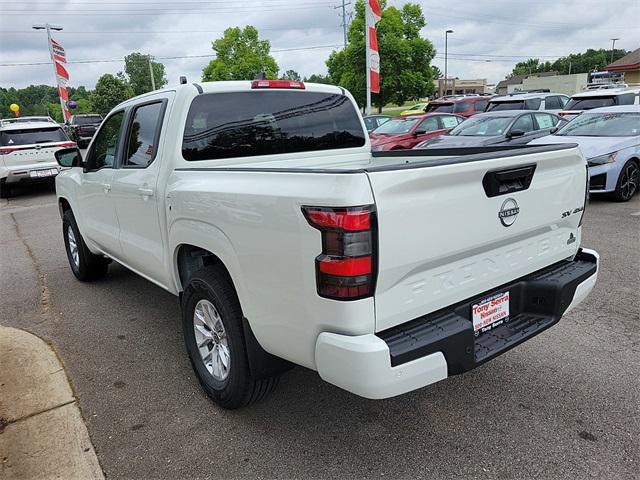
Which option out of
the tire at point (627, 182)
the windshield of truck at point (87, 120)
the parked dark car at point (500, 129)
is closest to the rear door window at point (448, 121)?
the parked dark car at point (500, 129)

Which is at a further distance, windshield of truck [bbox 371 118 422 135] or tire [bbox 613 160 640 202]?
windshield of truck [bbox 371 118 422 135]

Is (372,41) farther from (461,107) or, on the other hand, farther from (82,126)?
(82,126)

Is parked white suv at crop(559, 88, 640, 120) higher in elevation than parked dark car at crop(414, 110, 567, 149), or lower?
higher

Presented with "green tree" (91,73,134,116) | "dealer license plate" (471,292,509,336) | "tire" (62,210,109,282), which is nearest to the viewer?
"dealer license plate" (471,292,509,336)

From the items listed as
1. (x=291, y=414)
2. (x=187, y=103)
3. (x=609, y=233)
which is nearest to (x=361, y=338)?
(x=291, y=414)

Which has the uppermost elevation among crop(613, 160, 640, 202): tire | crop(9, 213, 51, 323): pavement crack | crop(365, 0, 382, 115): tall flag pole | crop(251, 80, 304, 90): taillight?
crop(365, 0, 382, 115): tall flag pole

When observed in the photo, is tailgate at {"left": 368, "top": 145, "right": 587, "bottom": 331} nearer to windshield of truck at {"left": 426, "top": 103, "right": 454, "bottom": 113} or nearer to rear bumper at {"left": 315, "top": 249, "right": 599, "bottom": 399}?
rear bumper at {"left": 315, "top": 249, "right": 599, "bottom": 399}

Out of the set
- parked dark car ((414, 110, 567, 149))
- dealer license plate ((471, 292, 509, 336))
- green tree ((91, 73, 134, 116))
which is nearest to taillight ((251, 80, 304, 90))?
dealer license plate ((471, 292, 509, 336))

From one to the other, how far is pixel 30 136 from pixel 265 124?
39.3ft

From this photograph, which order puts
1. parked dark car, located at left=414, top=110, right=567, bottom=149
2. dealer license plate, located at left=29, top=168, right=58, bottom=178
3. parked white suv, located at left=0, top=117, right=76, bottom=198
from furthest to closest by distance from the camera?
1. dealer license plate, located at left=29, top=168, right=58, bottom=178
2. parked white suv, located at left=0, top=117, right=76, bottom=198
3. parked dark car, located at left=414, top=110, right=567, bottom=149

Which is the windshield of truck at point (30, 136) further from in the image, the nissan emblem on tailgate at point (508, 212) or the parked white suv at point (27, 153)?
the nissan emblem on tailgate at point (508, 212)

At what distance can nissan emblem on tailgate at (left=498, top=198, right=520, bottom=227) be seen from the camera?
255cm

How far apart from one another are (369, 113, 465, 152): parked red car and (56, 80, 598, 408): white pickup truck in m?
9.56

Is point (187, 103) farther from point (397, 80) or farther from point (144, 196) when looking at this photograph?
point (397, 80)
